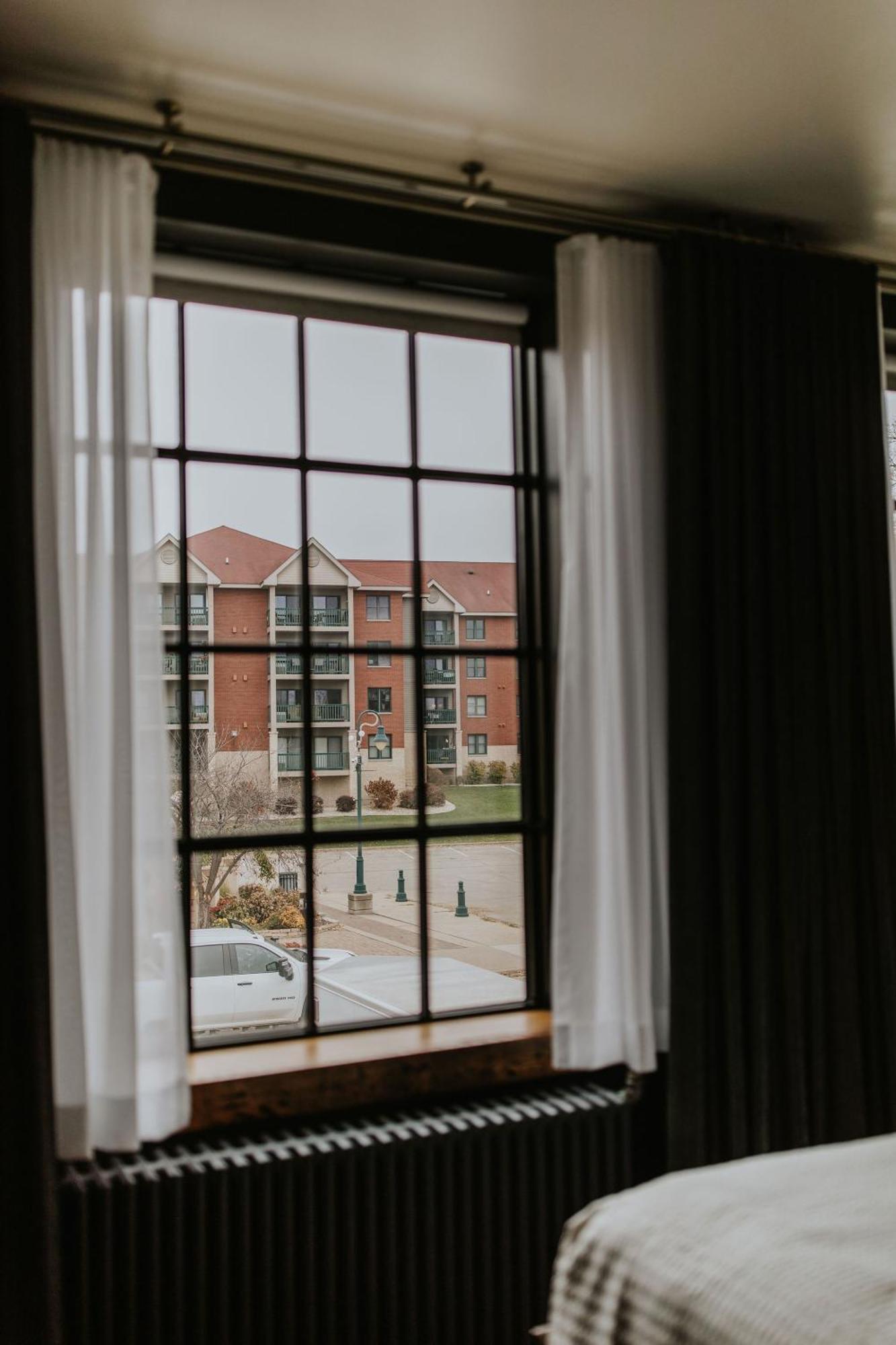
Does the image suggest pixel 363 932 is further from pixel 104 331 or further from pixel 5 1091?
pixel 104 331

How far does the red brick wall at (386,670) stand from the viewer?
286cm

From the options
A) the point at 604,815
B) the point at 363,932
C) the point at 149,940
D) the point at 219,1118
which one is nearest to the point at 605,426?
the point at 604,815

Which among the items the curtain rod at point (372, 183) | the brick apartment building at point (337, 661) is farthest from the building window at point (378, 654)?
the curtain rod at point (372, 183)

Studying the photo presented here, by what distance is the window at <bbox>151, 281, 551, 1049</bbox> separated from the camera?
106 inches

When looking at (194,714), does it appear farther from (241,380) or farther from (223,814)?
(241,380)

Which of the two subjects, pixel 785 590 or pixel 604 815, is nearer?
pixel 604 815

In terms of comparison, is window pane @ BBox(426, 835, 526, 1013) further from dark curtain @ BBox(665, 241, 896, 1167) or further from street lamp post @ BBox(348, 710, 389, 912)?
dark curtain @ BBox(665, 241, 896, 1167)

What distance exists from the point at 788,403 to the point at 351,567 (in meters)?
1.21

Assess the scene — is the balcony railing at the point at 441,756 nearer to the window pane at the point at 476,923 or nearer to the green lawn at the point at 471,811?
the green lawn at the point at 471,811

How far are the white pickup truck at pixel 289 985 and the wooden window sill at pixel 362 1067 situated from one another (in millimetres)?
49

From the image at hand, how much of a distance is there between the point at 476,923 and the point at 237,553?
42.9 inches

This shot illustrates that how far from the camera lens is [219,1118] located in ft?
7.89

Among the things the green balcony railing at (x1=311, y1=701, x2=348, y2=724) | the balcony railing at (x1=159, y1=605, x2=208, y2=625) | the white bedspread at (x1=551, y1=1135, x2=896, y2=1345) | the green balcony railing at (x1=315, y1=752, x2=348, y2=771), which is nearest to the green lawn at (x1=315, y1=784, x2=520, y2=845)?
the green balcony railing at (x1=315, y1=752, x2=348, y2=771)

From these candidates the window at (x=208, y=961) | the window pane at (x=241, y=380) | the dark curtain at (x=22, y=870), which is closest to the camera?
the dark curtain at (x=22, y=870)
